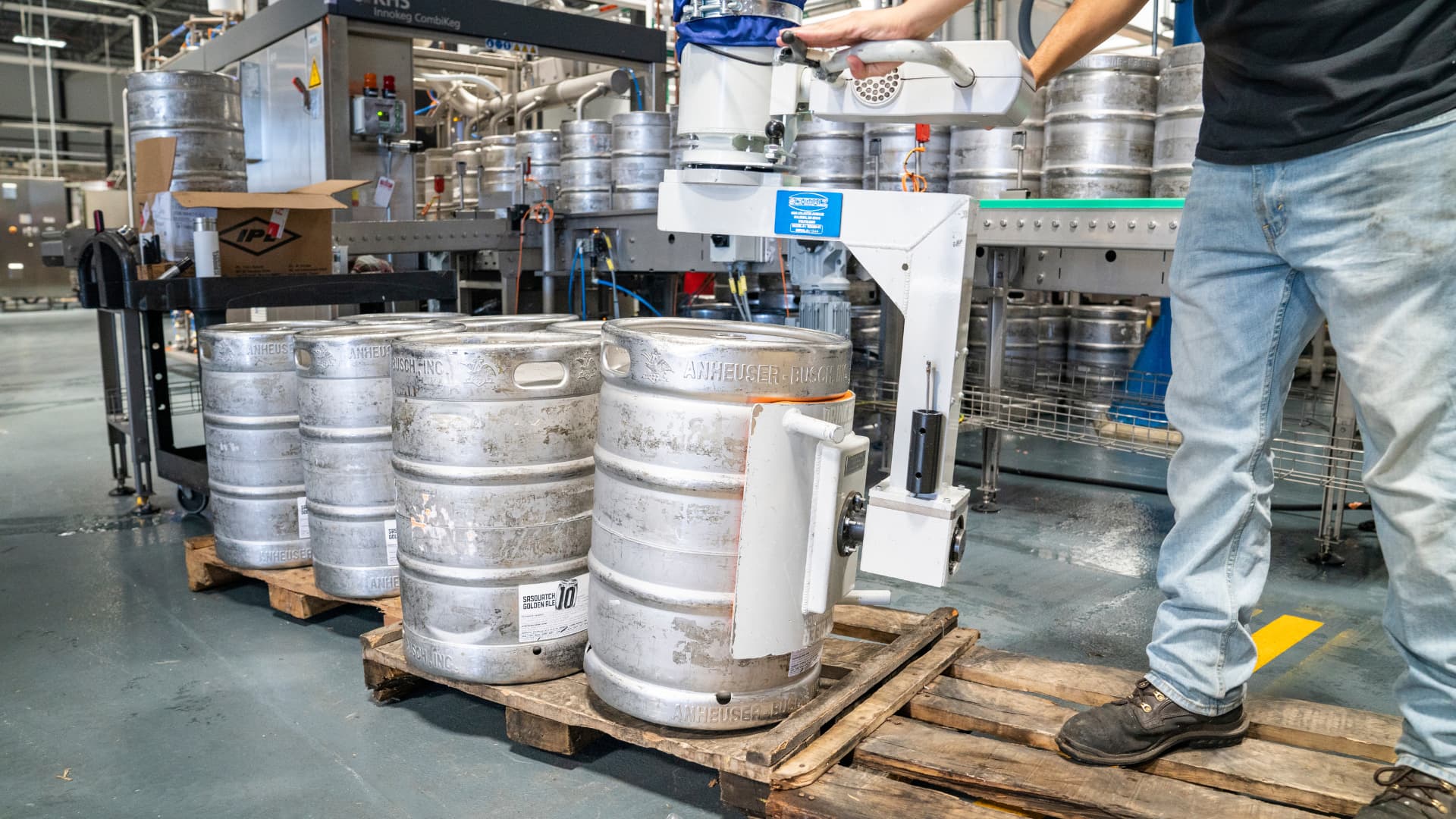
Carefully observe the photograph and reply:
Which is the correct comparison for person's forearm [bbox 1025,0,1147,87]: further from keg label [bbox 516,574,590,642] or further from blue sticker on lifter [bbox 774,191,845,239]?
keg label [bbox 516,574,590,642]

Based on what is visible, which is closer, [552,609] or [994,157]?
[552,609]

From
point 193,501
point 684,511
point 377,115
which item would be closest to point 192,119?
point 377,115

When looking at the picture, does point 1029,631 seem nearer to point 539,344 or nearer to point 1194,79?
point 539,344

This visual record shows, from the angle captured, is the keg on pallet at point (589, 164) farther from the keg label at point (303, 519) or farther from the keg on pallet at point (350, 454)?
the keg on pallet at point (350, 454)

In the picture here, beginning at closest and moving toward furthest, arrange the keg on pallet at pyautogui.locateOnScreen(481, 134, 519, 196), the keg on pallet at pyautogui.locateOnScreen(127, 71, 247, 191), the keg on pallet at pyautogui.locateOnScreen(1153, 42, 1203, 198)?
the keg on pallet at pyautogui.locateOnScreen(1153, 42, 1203, 198) → the keg on pallet at pyautogui.locateOnScreen(127, 71, 247, 191) → the keg on pallet at pyautogui.locateOnScreen(481, 134, 519, 196)

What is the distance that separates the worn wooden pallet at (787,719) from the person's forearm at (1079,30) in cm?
111

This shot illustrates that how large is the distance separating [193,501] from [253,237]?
104cm

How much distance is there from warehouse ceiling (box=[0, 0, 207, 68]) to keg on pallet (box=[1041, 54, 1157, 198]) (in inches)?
615

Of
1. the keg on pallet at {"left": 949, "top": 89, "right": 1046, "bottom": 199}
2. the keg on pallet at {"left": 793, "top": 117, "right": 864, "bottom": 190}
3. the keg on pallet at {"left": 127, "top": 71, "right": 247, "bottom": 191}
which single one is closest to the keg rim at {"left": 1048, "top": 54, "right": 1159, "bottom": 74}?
the keg on pallet at {"left": 949, "top": 89, "right": 1046, "bottom": 199}

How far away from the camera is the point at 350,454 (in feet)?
8.17

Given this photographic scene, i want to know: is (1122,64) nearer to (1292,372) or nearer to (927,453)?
(1292,372)

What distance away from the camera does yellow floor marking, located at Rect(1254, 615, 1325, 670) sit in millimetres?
2544

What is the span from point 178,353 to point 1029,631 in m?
8.44

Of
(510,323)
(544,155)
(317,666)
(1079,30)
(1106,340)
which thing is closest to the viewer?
(1079,30)
